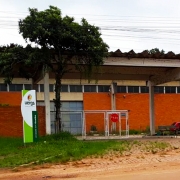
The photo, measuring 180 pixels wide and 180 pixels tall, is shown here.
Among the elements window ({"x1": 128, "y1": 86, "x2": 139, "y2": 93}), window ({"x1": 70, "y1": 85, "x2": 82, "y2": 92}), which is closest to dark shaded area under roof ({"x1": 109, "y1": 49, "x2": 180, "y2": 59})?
window ({"x1": 70, "y1": 85, "x2": 82, "y2": 92})

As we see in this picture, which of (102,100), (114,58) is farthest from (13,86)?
(114,58)

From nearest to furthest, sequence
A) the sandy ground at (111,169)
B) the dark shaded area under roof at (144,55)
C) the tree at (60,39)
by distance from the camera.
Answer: the sandy ground at (111,169) < the tree at (60,39) < the dark shaded area under roof at (144,55)

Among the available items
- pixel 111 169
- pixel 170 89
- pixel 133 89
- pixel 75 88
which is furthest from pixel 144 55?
pixel 170 89

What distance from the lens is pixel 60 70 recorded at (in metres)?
21.2

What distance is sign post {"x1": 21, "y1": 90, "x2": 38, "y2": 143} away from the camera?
18.1 meters

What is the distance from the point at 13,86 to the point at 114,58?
1647 cm

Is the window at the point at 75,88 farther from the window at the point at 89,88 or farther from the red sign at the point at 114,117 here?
the red sign at the point at 114,117

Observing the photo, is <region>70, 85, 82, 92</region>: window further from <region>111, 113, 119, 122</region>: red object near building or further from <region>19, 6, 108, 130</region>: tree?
<region>19, 6, 108, 130</region>: tree

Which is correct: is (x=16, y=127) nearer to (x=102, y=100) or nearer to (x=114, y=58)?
(x=114, y=58)

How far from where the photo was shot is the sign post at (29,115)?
18134mm

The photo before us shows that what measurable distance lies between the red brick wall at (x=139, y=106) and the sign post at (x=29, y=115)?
855 inches

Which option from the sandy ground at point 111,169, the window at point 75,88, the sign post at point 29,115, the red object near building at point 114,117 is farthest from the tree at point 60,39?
the window at point 75,88

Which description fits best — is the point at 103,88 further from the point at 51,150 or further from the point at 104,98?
the point at 51,150

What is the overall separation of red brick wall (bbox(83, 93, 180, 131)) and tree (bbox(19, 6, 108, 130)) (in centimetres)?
1920
